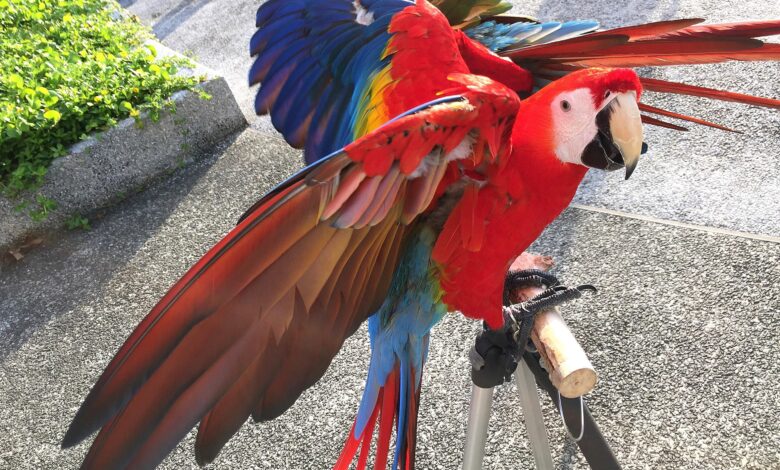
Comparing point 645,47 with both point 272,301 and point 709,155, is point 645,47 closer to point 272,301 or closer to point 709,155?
point 272,301

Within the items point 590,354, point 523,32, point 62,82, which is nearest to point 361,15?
point 523,32

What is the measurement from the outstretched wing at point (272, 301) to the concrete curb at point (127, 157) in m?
2.05

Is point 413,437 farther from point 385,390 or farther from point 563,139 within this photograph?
point 563,139

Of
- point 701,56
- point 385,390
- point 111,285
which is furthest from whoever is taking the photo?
point 111,285

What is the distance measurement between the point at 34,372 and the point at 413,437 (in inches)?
56.2

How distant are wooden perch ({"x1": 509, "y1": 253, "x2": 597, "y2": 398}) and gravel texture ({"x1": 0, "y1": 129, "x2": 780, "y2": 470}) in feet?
1.96

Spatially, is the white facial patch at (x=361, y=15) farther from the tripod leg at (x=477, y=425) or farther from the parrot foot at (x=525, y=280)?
the tripod leg at (x=477, y=425)

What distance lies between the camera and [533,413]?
4.11 feet

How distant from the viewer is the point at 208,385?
0.71 meters

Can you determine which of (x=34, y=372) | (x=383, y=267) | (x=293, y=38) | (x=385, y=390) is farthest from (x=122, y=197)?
(x=383, y=267)

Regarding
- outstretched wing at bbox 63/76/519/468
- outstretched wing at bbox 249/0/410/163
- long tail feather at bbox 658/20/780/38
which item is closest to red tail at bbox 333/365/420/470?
outstretched wing at bbox 63/76/519/468

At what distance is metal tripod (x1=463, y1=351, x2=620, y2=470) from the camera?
1067mm

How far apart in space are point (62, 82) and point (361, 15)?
187 centimetres

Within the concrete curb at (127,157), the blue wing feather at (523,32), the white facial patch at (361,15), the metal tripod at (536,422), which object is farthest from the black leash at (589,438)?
the concrete curb at (127,157)
